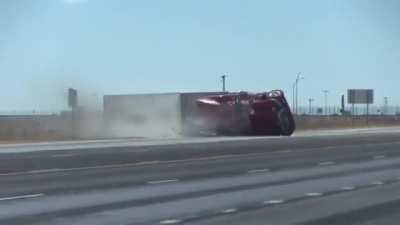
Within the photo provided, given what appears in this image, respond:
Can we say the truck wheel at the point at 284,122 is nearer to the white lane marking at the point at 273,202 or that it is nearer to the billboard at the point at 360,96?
the white lane marking at the point at 273,202

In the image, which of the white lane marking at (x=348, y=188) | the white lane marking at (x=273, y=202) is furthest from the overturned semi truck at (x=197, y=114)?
the white lane marking at (x=273, y=202)

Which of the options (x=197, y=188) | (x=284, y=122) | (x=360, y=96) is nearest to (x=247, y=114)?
(x=284, y=122)

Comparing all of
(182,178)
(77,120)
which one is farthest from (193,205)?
(77,120)

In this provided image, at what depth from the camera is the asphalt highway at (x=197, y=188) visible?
48.8 feet

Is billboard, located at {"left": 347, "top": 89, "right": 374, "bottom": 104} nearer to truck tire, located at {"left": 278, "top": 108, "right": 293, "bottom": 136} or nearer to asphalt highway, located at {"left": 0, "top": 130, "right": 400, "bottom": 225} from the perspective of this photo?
truck tire, located at {"left": 278, "top": 108, "right": 293, "bottom": 136}

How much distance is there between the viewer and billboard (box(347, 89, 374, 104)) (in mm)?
103125

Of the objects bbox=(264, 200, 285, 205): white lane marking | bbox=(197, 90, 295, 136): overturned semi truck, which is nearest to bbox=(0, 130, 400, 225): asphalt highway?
bbox=(264, 200, 285, 205): white lane marking

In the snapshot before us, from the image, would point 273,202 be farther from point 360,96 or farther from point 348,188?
point 360,96

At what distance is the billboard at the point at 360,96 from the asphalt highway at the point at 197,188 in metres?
68.7

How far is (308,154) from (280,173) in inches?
418

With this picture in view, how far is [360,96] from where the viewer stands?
10512 cm

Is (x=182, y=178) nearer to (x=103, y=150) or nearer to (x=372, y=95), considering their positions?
(x=103, y=150)

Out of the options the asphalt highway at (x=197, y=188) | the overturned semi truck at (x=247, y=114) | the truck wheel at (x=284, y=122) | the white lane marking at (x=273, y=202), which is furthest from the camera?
the truck wheel at (x=284, y=122)

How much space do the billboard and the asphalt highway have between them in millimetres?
68696
